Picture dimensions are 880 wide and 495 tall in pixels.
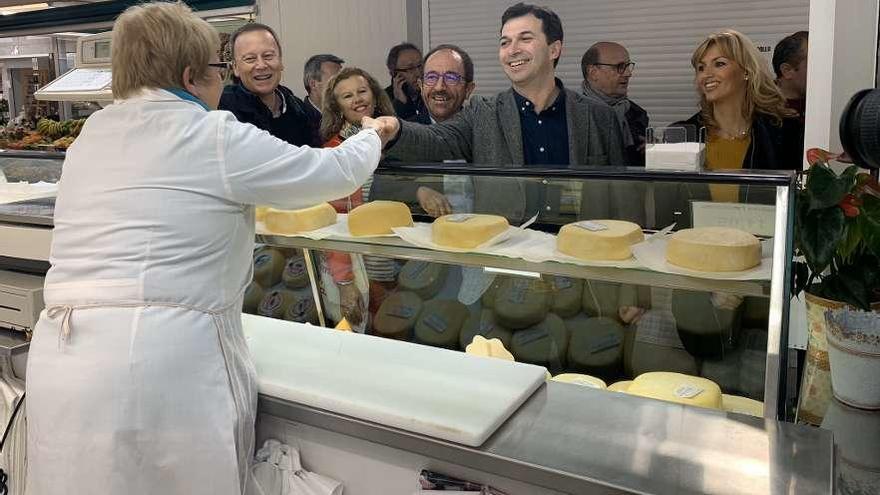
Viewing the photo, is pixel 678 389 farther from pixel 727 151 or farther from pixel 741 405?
pixel 727 151

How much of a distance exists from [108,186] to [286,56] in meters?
4.94

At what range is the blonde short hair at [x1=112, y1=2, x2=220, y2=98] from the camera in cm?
136

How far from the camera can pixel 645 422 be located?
1.34m

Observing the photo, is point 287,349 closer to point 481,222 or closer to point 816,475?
point 481,222

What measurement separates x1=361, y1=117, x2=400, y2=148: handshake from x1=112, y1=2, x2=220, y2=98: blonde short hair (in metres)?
0.44

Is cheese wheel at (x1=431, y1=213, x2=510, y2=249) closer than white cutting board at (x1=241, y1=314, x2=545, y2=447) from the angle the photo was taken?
No

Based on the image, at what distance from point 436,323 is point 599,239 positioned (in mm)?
580

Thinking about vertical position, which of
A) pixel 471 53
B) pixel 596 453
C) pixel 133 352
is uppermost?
pixel 471 53

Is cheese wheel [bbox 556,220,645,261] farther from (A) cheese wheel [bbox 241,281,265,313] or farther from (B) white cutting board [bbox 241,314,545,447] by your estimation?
(A) cheese wheel [bbox 241,281,265,313]

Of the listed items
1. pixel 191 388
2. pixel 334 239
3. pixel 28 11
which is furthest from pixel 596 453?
pixel 28 11

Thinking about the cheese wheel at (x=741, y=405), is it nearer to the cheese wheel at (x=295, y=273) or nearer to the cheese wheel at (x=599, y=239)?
the cheese wheel at (x=599, y=239)

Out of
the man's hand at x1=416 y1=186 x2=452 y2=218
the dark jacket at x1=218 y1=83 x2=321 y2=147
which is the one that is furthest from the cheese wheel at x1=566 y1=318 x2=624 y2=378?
the dark jacket at x1=218 y1=83 x2=321 y2=147

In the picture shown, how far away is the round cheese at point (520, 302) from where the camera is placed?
5.86 feet

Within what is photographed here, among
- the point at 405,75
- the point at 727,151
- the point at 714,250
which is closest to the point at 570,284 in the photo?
the point at 714,250
